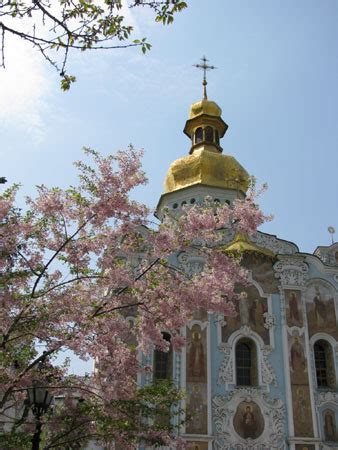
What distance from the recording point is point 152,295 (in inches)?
390

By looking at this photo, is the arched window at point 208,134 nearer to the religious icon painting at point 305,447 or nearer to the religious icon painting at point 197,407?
the religious icon painting at point 197,407

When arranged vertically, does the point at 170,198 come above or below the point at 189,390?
above

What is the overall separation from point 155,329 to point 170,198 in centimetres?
1700

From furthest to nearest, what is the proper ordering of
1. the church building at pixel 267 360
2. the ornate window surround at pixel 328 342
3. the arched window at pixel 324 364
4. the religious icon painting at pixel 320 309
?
1. the religious icon painting at pixel 320 309
2. the ornate window surround at pixel 328 342
3. the arched window at pixel 324 364
4. the church building at pixel 267 360

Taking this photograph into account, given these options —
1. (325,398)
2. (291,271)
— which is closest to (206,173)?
(291,271)

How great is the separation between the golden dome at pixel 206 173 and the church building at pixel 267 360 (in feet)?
17.2

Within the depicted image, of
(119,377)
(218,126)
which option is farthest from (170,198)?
(119,377)

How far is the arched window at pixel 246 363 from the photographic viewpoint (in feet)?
62.0

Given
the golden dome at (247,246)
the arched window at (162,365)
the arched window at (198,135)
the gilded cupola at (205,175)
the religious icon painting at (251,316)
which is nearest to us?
the arched window at (162,365)

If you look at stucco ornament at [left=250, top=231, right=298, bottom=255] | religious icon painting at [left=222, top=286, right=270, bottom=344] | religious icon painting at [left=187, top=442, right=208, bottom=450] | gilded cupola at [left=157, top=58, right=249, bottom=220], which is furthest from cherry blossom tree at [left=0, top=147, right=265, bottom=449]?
gilded cupola at [left=157, top=58, right=249, bottom=220]

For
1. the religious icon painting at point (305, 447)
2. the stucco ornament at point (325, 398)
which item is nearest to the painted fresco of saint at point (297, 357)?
the stucco ornament at point (325, 398)

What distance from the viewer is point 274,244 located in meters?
21.7

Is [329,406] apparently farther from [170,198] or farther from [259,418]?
[170,198]

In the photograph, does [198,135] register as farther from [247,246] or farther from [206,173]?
[247,246]
